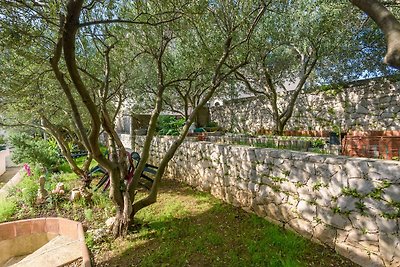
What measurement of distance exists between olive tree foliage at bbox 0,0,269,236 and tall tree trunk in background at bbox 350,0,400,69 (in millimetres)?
2200

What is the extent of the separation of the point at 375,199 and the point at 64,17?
4054 mm

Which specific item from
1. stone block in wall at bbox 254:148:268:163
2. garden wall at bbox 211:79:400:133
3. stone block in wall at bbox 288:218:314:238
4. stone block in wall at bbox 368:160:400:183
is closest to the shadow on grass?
stone block in wall at bbox 288:218:314:238

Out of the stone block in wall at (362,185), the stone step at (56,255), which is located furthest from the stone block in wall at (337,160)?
the stone step at (56,255)

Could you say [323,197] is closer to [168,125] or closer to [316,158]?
[316,158]

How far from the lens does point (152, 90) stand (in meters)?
10.3

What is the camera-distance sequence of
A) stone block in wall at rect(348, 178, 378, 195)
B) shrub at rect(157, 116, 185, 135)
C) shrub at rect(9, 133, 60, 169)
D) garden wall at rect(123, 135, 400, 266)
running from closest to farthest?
1. garden wall at rect(123, 135, 400, 266)
2. stone block in wall at rect(348, 178, 378, 195)
3. shrub at rect(9, 133, 60, 169)
4. shrub at rect(157, 116, 185, 135)

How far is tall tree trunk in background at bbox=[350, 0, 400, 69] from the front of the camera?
5.20 ft

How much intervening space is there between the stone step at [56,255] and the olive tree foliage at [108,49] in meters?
0.64

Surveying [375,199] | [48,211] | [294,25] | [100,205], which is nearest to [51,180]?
[48,211]

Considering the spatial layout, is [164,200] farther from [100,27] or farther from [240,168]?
[100,27]

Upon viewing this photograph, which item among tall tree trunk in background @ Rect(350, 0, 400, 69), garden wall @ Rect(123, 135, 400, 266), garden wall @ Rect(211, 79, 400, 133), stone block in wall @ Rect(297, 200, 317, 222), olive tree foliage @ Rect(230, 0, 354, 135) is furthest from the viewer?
garden wall @ Rect(211, 79, 400, 133)

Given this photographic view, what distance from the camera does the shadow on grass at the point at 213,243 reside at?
3154mm

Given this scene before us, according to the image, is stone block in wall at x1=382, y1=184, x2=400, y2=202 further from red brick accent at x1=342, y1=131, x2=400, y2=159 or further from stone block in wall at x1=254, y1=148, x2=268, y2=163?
stone block in wall at x1=254, y1=148, x2=268, y2=163

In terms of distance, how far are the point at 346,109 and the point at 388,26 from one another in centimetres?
860
